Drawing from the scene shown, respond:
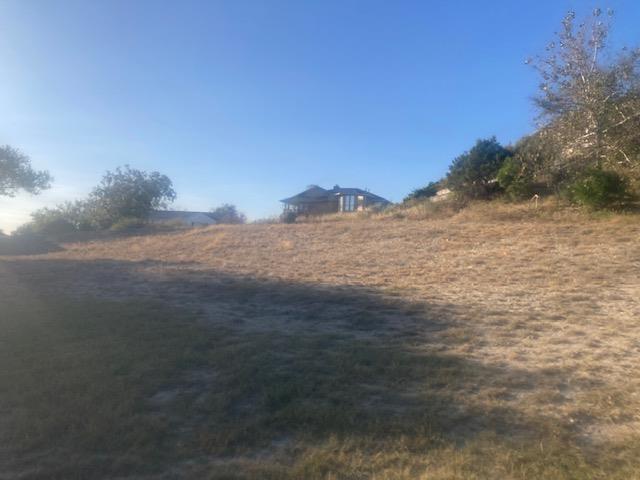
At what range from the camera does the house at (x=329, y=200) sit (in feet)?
148

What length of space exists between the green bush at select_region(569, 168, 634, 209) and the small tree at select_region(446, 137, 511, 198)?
278 inches

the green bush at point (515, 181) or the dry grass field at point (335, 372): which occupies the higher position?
the green bush at point (515, 181)

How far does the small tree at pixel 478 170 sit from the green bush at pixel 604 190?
706cm

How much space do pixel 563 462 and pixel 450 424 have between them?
1043mm

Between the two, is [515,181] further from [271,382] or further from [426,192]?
[271,382]

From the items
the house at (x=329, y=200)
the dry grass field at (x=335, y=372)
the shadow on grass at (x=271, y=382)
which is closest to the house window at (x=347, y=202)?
the house at (x=329, y=200)

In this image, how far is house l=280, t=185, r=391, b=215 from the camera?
1775 inches

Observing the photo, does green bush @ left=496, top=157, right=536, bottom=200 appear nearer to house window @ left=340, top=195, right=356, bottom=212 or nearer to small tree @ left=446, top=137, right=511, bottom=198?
small tree @ left=446, top=137, right=511, bottom=198

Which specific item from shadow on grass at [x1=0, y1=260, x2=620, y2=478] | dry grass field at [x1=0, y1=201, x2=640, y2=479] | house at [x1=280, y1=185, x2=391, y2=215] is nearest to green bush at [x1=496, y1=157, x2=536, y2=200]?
dry grass field at [x1=0, y1=201, x2=640, y2=479]

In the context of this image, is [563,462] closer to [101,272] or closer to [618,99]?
[101,272]

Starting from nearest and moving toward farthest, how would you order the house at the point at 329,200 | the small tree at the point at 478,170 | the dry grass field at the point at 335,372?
the dry grass field at the point at 335,372 → the small tree at the point at 478,170 → the house at the point at 329,200

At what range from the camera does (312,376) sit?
6.60 m

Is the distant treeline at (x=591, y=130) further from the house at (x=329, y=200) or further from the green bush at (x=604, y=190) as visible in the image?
the house at (x=329, y=200)

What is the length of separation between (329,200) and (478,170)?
23.5m
